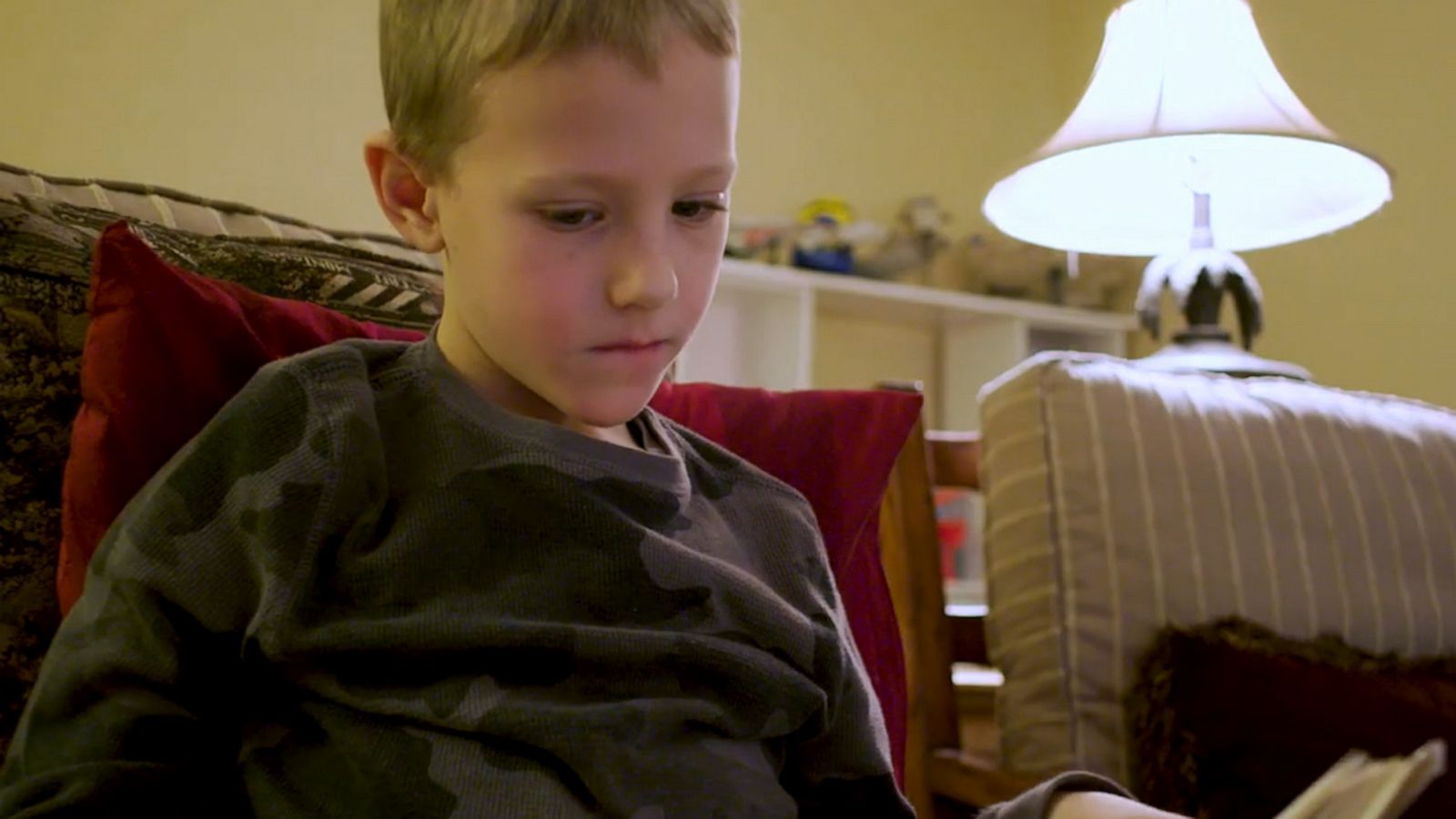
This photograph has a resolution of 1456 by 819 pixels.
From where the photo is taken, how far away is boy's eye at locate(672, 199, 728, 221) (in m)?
0.58

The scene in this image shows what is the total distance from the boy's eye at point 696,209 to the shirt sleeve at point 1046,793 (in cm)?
35

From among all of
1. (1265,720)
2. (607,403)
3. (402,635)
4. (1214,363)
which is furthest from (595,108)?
(1214,363)

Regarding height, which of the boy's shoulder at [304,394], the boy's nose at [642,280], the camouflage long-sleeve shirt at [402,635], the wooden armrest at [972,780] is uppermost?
the boy's nose at [642,280]

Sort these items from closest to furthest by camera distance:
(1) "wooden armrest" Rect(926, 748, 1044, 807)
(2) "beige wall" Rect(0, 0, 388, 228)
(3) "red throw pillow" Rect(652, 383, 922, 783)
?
(3) "red throw pillow" Rect(652, 383, 922, 783) < (1) "wooden armrest" Rect(926, 748, 1044, 807) < (2) "beige wall" Rect(0, 0, 388, 228)

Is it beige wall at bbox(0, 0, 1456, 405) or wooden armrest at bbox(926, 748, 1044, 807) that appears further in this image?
beige wall at bbox(0, 0, 1456, 405)

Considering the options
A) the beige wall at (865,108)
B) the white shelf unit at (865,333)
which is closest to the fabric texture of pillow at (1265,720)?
the beige wall at (865,108)

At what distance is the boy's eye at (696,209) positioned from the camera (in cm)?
58

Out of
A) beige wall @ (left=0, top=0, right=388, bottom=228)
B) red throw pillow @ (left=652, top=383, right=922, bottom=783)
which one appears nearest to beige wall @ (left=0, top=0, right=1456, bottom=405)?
beige wall @ (left=0, top=0, right=388, bottom=228)

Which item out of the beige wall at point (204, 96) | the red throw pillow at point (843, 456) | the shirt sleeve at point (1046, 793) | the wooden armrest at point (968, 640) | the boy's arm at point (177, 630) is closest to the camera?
the boy's arm at point (177, 630)

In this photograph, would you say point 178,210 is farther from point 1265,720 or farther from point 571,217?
point 1265,720

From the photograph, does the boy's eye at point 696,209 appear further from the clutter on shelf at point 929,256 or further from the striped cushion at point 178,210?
the clutter on shelf at point 929,256

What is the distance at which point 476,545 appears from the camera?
1.88 ft

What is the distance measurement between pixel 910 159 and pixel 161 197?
1.95 metres

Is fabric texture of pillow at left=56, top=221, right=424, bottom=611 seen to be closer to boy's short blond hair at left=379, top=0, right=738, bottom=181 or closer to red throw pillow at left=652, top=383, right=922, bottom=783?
boy's short blond hair at left=379, top=0, right=738, bottom=181
